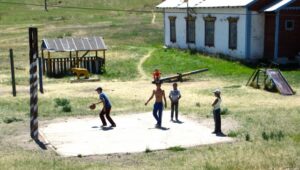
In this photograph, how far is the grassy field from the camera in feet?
41.6

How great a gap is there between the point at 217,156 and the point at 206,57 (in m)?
24.6

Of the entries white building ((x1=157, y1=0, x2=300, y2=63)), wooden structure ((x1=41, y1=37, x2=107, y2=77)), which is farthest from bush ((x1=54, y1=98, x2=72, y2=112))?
white building ((x1=157, y1=0, x2=300, y2=63))

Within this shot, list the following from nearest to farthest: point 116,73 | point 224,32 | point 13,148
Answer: point 13,148 < point 116,73 < point 224,32

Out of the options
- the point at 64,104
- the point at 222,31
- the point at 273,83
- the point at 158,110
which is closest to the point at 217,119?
the point at 158,110

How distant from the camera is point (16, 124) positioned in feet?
60.5

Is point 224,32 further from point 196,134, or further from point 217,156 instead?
point 217,156

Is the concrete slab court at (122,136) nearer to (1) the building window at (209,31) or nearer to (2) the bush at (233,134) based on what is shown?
(2) the bush at (233,134)

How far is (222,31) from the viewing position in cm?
Answer: 3616

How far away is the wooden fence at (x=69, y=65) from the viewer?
109 feet

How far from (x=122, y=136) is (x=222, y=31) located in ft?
69.4

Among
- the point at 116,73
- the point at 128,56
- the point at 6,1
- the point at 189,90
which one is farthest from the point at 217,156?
the point at 6,1

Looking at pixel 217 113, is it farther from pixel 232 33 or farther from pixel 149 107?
pixel 232 33

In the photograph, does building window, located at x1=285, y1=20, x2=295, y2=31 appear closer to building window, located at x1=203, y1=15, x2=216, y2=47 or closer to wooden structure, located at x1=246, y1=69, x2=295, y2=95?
building window, located at x1=203, y1=15, x2=216, y2=47

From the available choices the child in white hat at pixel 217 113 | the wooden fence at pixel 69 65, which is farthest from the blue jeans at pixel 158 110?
the wooden fence at pixel 69 65
